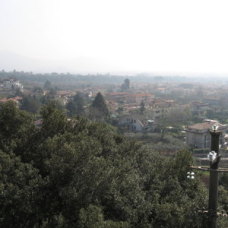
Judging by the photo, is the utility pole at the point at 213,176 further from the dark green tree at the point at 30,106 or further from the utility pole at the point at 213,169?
the dark green tree at the point at 30,106

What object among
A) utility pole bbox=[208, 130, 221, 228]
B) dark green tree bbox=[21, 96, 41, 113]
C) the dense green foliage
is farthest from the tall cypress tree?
utility pole bbox=[208, 130, 221, 228]

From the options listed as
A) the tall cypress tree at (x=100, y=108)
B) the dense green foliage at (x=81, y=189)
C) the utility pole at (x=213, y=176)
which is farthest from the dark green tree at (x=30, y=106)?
the utility pole at (x=213, y=176)

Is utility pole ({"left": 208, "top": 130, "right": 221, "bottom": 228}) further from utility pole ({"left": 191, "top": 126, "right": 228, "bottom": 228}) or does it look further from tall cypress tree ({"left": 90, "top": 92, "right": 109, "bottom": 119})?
tall cypress tree ({"left": 90, "top": 92, "right": 109, "bottom": 119})

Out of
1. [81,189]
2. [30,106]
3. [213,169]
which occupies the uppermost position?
[213,169]

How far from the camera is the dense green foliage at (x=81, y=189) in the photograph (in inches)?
280

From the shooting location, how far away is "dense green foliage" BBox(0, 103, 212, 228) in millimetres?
7105

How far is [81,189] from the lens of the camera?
7.34 metres

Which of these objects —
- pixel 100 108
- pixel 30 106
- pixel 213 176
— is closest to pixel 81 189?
pixel 213 176

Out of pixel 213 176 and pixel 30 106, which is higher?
pixel 213 176

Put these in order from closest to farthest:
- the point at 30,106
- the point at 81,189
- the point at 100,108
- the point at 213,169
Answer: the point at 213,169
the point at 81,189
the point at 100,108
the point at 30,106

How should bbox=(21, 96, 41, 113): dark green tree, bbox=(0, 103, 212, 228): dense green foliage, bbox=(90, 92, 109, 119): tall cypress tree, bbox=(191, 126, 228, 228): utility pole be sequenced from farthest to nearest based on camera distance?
1. bbox=(21, 96, 41, 113): dark green tree
2. bbox=(90, 92, 109, 119): tall cypress tree
3. bbox=(0, 103, 212, 228): dense green foliage
4. bbox=(191, 126, 228, 228): utility pole

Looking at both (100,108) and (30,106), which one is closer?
(100,108)

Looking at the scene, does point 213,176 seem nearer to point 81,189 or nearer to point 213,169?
point 213,169

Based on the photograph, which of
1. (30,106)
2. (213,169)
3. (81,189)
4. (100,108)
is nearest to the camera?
(213,169)
